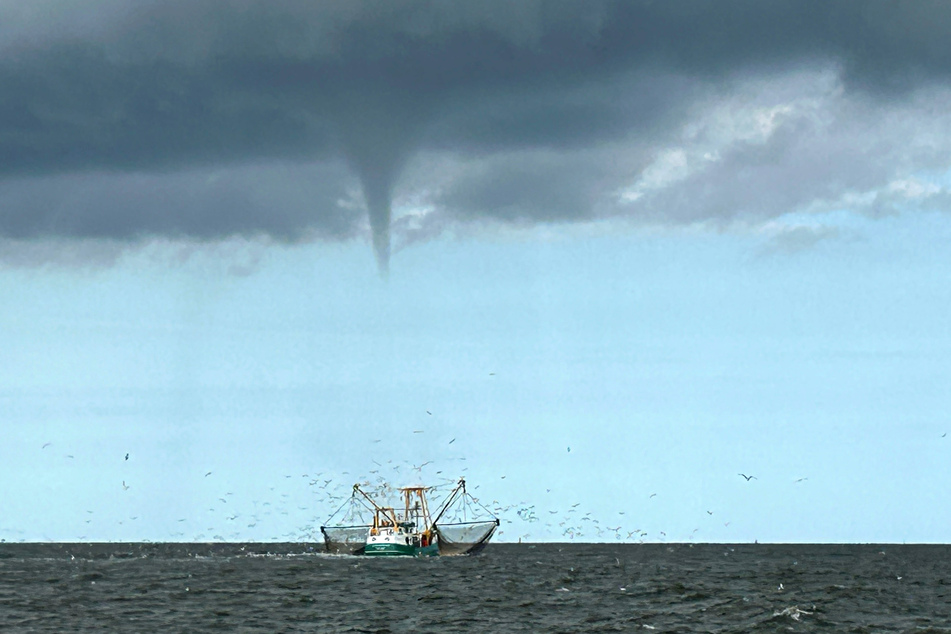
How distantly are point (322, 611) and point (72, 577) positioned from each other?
58.9 meters

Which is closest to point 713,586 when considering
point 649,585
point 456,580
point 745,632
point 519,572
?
point 649,585

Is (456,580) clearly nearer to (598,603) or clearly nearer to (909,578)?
(598,603)

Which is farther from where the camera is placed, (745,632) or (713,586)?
(713,586)

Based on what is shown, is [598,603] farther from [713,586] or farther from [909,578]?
[909,578]

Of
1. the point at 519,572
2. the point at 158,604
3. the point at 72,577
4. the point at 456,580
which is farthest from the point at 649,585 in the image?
the point at 72,577

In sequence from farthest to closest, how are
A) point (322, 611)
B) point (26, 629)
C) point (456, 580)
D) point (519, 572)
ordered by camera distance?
point (519, 572) < point (456, 580) < point (322, 611) < point (26, 629)

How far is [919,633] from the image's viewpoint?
88812 mm

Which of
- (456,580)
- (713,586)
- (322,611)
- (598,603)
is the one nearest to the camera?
(322,611)

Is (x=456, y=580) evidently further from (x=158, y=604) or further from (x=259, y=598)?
(x=158, y=604)

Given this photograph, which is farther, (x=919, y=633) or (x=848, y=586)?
(x=848, y=586)

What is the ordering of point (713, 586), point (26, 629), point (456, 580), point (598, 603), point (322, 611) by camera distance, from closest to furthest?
point (26, 629), point (322, 611), point (598, 603), point (713, 586), point (456, 580)

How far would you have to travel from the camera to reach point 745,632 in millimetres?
86688

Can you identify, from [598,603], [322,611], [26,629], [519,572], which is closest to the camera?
[26,629]

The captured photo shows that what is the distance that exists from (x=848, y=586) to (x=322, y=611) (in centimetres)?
7137
